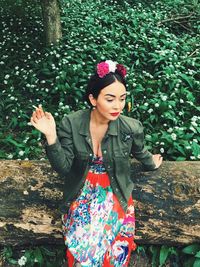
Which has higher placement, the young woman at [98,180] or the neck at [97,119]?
the neck at [97,119]

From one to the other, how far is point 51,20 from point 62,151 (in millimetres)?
5996

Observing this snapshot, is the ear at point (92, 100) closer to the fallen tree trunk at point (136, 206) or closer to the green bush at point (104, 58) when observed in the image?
the fallen tree trunk at point (136, 206)

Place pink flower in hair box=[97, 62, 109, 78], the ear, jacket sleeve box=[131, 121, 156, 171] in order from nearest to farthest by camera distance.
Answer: pink flower in hair box=[97, 62, 109, 78] < the ear < jacket sleeve box=[131, 121, 156, 171]

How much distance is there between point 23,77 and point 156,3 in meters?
6.67

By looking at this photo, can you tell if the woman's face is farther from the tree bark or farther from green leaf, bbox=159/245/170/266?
the tree bark

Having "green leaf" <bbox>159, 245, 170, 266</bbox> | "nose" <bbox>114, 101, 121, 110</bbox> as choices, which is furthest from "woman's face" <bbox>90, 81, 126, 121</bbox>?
"green leaf" <bbox>159, 245, 170, 266</bbox>

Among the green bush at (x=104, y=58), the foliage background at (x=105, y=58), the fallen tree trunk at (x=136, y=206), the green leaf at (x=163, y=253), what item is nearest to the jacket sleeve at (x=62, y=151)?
the fallen tree trunk at (x=136, y=206)

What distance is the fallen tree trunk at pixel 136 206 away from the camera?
3.98 metres

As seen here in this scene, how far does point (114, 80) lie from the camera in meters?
3.20

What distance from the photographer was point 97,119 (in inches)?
137

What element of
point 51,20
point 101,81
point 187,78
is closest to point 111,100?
point 101,81

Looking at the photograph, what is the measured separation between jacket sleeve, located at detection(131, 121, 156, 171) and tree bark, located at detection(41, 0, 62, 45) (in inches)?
219

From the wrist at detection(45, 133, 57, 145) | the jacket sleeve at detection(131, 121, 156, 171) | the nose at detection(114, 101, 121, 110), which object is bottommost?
the jacket sleeve at detection(131, 121, 156, 171)

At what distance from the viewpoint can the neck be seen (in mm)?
3438
